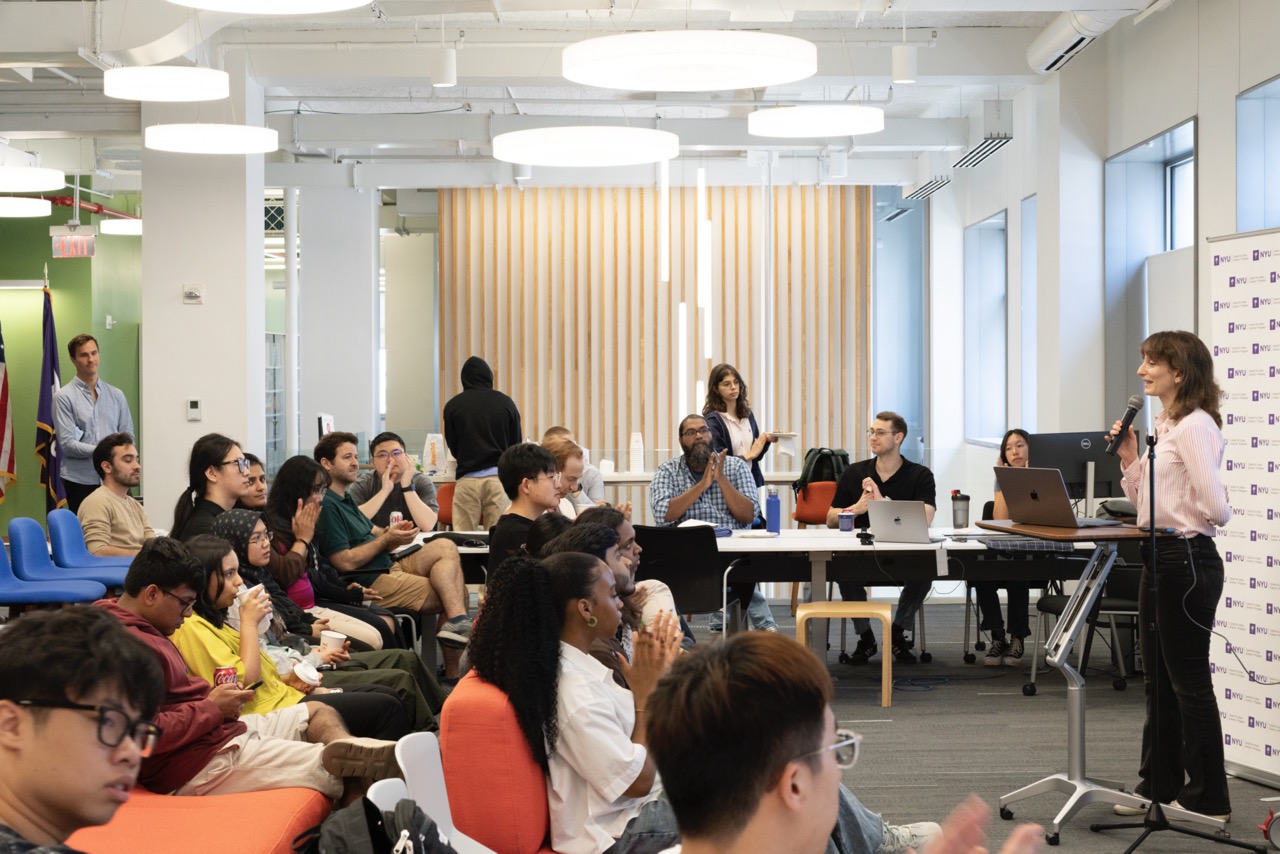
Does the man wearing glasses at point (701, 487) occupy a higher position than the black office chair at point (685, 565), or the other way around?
the man wearing glasses at point (701, 487)

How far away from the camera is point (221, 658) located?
412 cm

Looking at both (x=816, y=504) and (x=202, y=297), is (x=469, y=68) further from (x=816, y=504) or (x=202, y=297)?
(x=816, y=504)

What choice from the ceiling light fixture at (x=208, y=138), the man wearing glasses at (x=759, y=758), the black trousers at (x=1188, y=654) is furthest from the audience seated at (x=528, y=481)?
the man wearing glasses at (x=759, y=758)

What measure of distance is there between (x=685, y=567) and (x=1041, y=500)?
2.31 metres

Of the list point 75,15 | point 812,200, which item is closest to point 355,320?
point 812,200

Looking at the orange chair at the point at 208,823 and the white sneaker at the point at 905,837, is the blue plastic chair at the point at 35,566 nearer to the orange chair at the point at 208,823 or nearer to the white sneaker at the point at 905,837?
the orange chair at the point at 208,823

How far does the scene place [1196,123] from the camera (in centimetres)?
733

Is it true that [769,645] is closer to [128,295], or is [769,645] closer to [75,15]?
[75,15]

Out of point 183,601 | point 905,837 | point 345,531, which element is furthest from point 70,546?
point 905,837

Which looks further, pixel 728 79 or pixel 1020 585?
pixel 1020 585

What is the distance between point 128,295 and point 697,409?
7.11 m

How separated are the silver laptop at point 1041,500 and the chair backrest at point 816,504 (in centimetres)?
411

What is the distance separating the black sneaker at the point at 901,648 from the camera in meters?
7.76

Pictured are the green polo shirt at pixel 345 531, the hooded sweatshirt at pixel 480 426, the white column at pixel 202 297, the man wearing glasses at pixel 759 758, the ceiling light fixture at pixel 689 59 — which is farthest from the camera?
the white column at pixel 202 297
